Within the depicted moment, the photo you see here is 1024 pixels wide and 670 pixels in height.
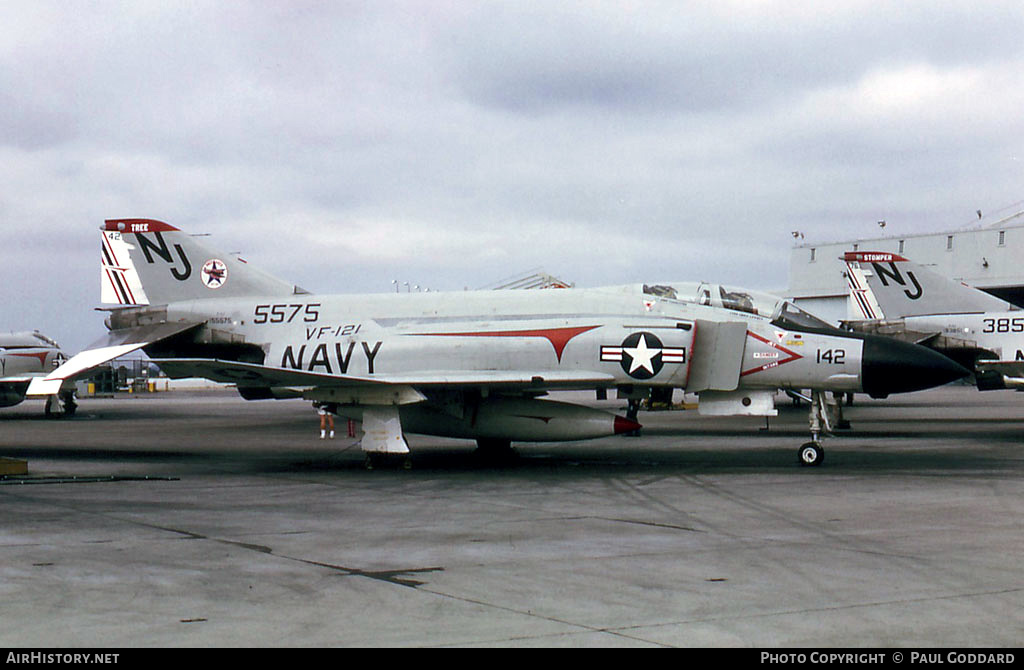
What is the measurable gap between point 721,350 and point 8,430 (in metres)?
21.6

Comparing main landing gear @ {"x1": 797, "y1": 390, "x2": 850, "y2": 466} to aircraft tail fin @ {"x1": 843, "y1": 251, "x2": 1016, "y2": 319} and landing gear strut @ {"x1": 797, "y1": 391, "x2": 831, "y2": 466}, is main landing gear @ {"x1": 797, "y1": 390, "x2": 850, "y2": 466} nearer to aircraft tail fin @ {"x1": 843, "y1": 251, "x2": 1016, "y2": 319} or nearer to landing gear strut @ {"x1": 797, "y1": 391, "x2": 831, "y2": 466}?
landing gear strut @ {"x1": 797, "y1": 391, "x2": 831, "y2": 466}

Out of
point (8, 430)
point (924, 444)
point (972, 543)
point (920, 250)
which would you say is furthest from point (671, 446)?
point (920, 250)

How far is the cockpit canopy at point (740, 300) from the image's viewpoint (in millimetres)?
15203

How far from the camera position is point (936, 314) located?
28.7 metres

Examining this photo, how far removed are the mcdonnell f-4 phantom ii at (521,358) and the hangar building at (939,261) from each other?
37.1 meters

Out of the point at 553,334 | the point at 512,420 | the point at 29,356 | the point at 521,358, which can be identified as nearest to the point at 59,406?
the point at 29,356

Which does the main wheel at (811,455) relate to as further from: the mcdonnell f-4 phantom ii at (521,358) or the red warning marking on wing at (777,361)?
the red warning marking on wing at (777,361)

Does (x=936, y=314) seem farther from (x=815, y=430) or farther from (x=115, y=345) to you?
(x=115, y=345)

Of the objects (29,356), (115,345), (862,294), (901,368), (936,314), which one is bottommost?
(29,356)

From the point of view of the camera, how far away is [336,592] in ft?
20.9

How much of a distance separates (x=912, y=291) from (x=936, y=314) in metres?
1.17

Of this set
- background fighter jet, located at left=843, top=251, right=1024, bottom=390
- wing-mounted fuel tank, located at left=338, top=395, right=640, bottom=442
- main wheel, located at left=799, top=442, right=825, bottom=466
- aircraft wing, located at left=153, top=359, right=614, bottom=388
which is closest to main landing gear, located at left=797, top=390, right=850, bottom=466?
main wheel, located at left=799, top=442, right=825, bottom=466

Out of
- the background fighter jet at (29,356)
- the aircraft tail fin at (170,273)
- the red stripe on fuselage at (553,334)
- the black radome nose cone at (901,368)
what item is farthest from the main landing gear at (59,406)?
the black radome nose cone at (901,368)

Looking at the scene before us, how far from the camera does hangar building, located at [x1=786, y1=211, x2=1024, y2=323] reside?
53.9 meters
